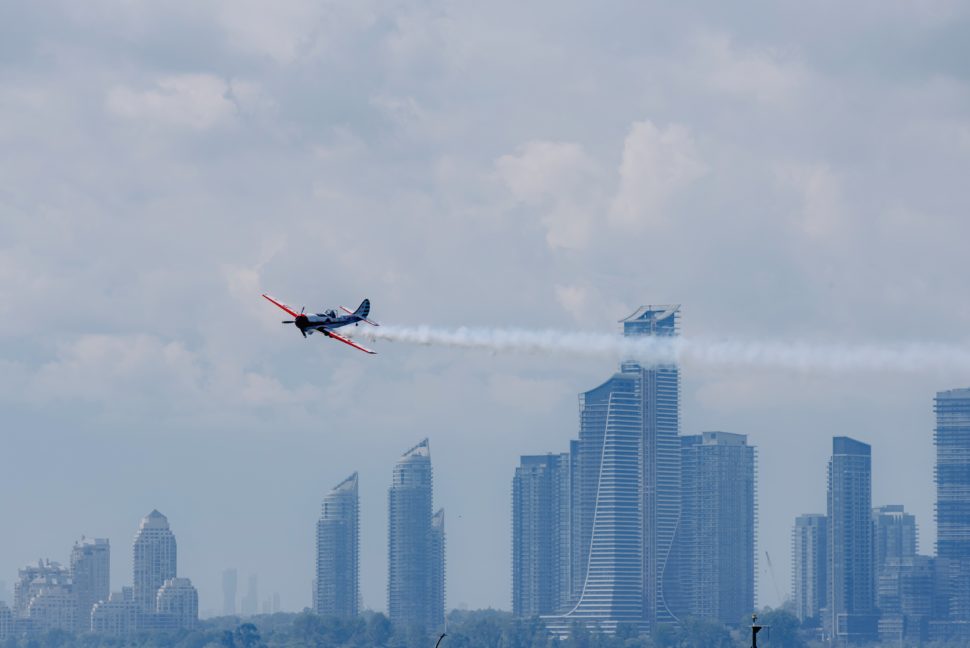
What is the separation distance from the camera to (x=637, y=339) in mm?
180875

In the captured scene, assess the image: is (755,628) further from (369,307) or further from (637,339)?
(369,307)

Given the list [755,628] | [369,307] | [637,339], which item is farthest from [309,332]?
[755,628]

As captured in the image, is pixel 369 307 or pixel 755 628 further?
pixel 369 307

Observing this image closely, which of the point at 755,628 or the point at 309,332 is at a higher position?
the point at 309,332

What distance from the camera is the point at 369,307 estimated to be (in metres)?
188

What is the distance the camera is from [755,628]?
125 m

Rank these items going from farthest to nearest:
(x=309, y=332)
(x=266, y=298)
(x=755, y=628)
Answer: (x=266, y=298) < (x=309, y=332) < (x=755, y=628)

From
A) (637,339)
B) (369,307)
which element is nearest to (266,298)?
(369,307)

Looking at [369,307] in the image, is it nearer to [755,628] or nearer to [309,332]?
[309,332]

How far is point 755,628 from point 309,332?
6625 cm

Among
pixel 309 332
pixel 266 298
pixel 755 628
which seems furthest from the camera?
pixel 266 298

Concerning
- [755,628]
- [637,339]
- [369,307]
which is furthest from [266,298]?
[755,628]

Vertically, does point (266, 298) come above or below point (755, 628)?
above

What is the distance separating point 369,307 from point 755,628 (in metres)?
72.1
